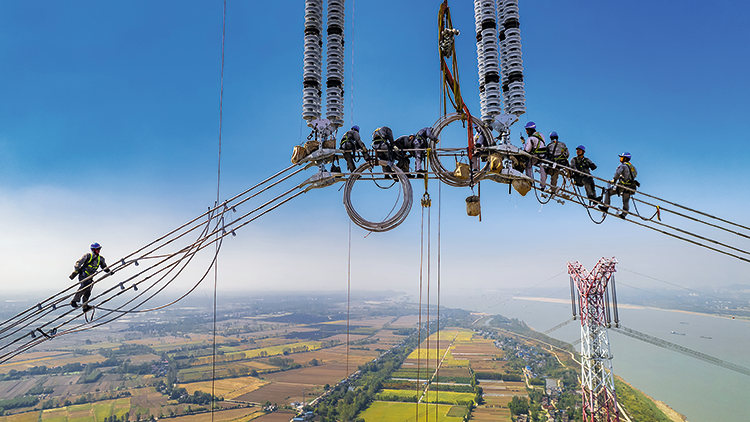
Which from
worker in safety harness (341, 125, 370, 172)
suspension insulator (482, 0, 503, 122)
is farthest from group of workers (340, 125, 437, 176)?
suspension insulator (482, 0, 503, 122)

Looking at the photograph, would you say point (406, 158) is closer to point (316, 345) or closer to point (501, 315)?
point (316, 345)

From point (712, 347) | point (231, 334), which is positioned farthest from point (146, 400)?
point (712, 347)

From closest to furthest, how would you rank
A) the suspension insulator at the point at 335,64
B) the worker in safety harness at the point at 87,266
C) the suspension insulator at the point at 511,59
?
the worker in safety harness at the point at 87,266 < the suspension insulator at the point at 511,59 < the suspension insulator at the point at 335,64

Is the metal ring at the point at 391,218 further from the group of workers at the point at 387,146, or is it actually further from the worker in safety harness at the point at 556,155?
the worker in safety harness at the point at 556,155

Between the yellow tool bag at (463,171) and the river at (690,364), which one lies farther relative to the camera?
the river at (690,364)

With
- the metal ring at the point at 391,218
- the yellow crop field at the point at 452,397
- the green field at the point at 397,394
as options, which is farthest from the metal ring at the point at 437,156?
the green field at the point at 397,394

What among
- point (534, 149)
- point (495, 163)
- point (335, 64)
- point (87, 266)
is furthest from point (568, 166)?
point (87, 266)

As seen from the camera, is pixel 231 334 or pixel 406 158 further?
pixel 231 334
